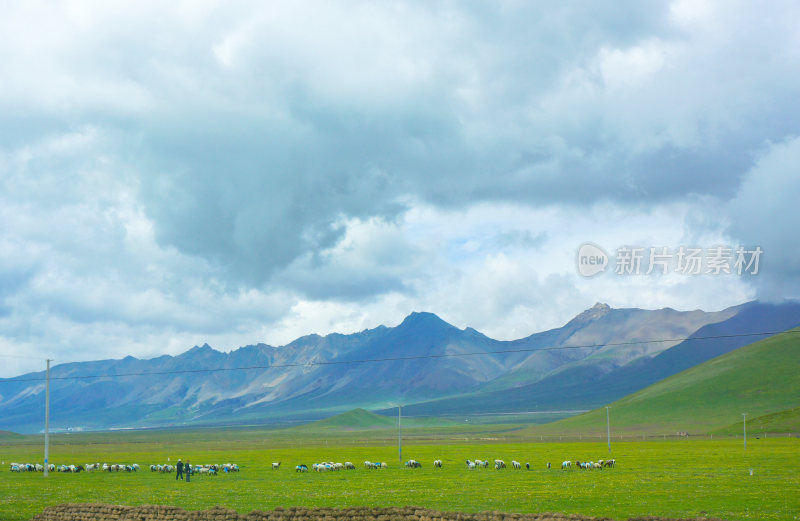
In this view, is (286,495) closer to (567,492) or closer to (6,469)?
(567,492)

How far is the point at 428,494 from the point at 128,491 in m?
22.1

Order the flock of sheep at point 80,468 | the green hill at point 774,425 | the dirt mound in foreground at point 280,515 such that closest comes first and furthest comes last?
the dirt mound in foreground at point 280,515, the flock of sheep at point 80,468, the green hill at point 774,425

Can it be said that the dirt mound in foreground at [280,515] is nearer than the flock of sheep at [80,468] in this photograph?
Yes

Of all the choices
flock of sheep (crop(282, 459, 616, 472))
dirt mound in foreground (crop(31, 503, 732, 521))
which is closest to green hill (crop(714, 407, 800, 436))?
flock of sheep (crop(282, 459, 616, 472))

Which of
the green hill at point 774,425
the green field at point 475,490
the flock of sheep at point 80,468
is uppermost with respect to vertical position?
the green field at point 475,490

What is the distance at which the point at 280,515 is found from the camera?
32.8 metres

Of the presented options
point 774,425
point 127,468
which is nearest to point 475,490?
point 127,468

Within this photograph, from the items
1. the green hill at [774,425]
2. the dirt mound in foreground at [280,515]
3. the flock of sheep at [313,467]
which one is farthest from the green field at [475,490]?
the green hill at [774,425]

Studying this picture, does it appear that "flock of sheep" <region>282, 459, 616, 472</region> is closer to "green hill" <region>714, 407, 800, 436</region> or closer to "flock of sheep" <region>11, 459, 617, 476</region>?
"flock of sheep" <region>11, 459, 617, 476</region>

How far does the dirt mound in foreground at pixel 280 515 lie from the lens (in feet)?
96.7

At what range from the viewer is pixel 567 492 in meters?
47.1

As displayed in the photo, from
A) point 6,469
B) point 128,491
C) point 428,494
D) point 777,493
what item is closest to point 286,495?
point 428,494

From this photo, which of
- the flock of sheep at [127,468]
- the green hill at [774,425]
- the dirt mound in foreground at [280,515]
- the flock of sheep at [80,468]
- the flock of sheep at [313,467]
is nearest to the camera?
the dirt mound in foreground at [280,515]

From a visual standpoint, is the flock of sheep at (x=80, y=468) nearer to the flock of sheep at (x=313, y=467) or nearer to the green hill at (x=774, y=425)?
the flock of sheep at (x=313, y=467)
